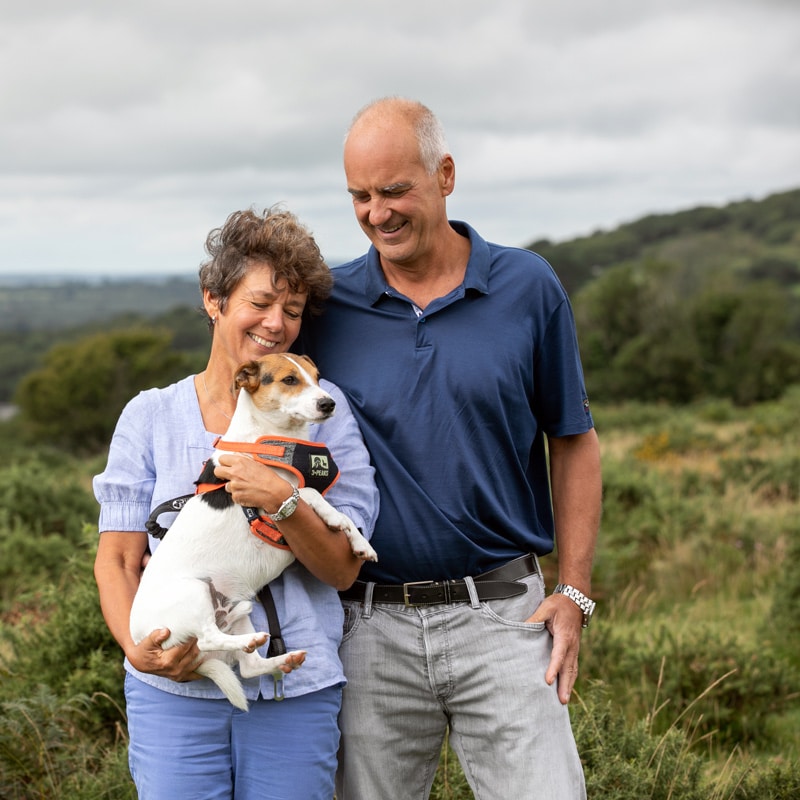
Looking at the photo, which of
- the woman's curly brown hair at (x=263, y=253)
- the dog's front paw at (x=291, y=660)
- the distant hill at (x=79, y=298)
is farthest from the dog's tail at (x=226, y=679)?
the distant hill at (x=79, y=298)

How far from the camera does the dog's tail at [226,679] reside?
2.79 m

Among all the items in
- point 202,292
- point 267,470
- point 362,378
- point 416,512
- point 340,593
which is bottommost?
point 340,593

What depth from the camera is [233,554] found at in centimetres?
300

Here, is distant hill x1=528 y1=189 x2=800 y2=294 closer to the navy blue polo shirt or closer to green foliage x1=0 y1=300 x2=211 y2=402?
green foliage x1=0 y1=300 x2=211 y2=402

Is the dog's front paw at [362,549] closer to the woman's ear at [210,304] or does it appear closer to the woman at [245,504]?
the woman at [245,504]

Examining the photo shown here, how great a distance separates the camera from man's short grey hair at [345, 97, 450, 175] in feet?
10.8

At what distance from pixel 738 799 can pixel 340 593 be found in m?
2.32

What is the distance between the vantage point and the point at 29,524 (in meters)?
9.15

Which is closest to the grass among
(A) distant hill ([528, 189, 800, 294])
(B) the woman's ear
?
(B) the woman's ear

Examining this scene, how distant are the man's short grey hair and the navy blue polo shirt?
36 centimetres

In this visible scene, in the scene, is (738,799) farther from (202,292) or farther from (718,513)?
(718,513)

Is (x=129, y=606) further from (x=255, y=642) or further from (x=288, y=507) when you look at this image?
(x=288, y=507)

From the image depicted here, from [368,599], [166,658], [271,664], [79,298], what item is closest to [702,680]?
[368,599]

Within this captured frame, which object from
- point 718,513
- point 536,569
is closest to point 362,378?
point 536,569
